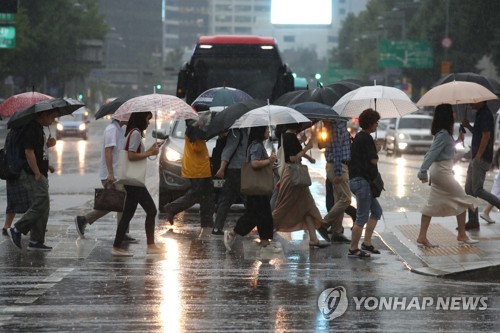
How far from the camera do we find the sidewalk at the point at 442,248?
12555mm

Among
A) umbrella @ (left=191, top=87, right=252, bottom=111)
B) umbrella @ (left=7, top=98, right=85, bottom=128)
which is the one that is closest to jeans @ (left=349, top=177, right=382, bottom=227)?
umbrella @ (left=7, top=98, right=85, bottom=128)

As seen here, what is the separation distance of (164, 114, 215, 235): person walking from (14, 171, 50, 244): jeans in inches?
102

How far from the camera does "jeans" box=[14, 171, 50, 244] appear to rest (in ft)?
46.6

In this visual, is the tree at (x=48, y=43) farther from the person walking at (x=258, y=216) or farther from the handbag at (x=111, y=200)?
the person walking at (x=258, y=216)

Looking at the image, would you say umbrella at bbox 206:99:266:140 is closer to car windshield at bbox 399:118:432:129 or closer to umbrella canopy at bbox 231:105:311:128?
umbrella canopy at bbox 231:105:311:128

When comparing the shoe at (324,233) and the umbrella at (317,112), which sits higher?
the umbrella at (317,112)

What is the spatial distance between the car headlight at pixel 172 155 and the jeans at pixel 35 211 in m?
5.18

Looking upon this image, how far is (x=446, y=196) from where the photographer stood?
14.6 m

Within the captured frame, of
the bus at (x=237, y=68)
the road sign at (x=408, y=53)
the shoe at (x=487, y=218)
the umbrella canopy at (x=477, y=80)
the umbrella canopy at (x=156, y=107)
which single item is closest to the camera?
the umbrella canopy at (x=156, y=107)

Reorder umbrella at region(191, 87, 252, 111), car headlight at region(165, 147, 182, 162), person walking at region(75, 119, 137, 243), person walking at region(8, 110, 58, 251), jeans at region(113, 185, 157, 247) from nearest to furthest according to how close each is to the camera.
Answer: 1. jeans at region(113, 185, 157, 247)
2. person walking at region(8, 110, 58, 251)
3. person walking at region(75, 119, 137, 243)
4. umbrella at region(191, 87, 252, 111)
5. car headlight at region(165, 147, 182, 162)

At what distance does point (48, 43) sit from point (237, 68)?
198 ft

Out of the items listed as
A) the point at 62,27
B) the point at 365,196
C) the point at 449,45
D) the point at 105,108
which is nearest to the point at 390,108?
the point at 365,196

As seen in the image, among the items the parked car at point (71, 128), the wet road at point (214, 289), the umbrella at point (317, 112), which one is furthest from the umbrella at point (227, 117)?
the parked car at point (71, 128)

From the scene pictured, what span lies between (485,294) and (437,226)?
19.3 feet
